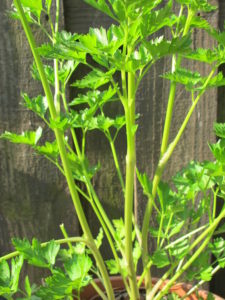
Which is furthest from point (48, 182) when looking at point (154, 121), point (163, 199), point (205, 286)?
point (205, 286)

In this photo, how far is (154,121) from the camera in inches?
44.7

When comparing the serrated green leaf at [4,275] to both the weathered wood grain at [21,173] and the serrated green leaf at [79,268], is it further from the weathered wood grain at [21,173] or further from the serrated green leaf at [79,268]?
the weathered wood grain at [21,173]

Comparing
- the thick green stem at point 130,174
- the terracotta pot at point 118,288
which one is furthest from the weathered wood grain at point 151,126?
the thick green stem at point 130,174

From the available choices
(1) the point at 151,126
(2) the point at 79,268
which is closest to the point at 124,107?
(2) the point at 79,268

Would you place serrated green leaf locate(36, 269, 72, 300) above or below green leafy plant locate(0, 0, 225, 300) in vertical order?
below

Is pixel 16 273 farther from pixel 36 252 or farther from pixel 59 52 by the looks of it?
pixel 59 52

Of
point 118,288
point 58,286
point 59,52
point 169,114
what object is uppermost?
point 59,52

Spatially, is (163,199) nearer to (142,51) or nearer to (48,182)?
(142,51)

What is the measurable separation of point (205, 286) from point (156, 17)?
97 cm

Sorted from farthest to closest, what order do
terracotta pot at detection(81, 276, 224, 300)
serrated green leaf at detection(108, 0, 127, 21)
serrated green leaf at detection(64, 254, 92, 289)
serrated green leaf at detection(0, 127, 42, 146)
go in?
terracotta pot at detection(81, 276, 224, 300), serrated green leaf at detection(0, 127, 42, 146), serrated green leaf at detection(64, 254, 92, 289), serrated green leaf at detection(108, 0, 127, 21)

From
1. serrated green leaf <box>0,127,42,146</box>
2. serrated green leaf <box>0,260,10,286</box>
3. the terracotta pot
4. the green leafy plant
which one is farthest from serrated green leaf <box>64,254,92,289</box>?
the terracotta pot

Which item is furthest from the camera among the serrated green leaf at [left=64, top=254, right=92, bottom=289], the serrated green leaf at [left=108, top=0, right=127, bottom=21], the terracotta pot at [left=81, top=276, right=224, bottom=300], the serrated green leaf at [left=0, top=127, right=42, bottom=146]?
the terracotta pot at [left=81, top=276, right=224, bottom=300]

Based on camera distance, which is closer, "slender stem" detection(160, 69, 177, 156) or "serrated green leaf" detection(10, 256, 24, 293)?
"serrated green leaf" detection(10, 256, 24, 293)

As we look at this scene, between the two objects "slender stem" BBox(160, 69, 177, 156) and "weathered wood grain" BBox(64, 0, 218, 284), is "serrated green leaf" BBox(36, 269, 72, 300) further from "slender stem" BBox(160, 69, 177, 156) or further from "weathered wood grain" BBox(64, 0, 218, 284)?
"weathered wood grain" BBox(64, 0, 218, 284)
